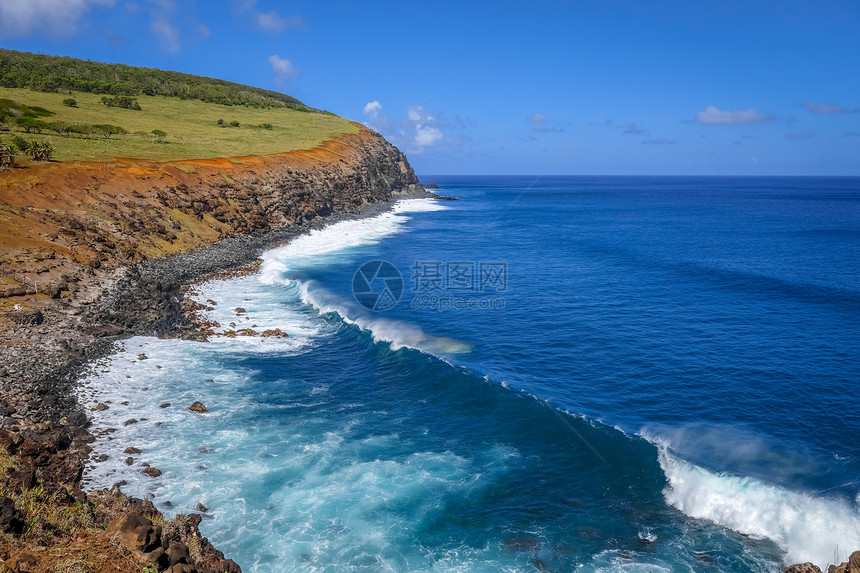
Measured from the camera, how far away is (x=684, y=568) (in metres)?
12.6

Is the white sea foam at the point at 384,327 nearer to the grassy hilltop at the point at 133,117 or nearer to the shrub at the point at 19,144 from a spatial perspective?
the grassy hilltop at the point at 133,117

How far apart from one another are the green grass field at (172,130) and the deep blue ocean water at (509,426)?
2322 centimetres

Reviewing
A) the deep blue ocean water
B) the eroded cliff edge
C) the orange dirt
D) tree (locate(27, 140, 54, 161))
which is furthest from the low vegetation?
the deep blue ocean water

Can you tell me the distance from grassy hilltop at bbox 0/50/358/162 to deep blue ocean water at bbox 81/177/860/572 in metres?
26.1

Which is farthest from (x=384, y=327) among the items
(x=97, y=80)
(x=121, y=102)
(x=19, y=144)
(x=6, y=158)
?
(x=97, y=80)

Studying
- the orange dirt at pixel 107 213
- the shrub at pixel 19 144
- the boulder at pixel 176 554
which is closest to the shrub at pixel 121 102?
the orange dirt at pixel 107 213

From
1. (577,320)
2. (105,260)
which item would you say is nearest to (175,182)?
(105,260)

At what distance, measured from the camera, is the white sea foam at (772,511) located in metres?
13.4

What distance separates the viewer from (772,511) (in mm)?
14414

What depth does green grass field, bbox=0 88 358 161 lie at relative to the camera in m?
49.2

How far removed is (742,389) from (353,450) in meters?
15.9

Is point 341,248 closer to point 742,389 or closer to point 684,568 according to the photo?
point 742,389

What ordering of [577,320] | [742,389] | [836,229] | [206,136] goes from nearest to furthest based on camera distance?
1. [742,389]
2. [577,320]
3. [206,136]
4. [836,229]

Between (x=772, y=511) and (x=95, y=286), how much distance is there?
107 ft
